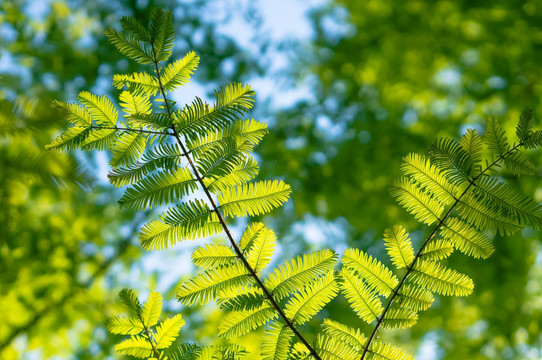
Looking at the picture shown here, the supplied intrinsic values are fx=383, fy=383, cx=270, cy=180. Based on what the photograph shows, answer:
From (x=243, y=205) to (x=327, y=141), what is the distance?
11.7 feet

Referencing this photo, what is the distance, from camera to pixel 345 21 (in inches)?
205

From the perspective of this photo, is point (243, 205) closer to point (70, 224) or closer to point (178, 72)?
point (178, 72)

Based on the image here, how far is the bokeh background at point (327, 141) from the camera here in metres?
3.52

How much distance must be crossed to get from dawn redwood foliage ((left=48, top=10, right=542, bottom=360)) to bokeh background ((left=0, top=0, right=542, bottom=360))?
241 centimetres

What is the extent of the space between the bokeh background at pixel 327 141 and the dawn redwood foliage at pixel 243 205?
2.41 meters

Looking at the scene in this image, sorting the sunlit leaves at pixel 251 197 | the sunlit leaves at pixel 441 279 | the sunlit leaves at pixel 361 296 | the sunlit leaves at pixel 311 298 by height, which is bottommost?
the sunlit leaves at pixel 441 279

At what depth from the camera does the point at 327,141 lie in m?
4.41

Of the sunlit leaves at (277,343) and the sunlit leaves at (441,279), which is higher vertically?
the sunlit leaves at (277,343)

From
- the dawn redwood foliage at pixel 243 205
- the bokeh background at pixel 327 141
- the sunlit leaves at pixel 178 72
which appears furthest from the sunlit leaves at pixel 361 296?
the bokeh background at pixel 327 141

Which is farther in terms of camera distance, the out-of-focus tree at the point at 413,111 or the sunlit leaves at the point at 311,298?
the out-of-focus tree at the point at 413,111

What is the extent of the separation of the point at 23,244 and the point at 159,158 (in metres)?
3.31

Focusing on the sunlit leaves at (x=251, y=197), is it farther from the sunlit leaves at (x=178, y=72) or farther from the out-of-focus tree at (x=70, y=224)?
the out-of-focus tree at (x=70, y=224)

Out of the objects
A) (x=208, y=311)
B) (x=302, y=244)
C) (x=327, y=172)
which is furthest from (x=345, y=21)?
(x=208, y=311)

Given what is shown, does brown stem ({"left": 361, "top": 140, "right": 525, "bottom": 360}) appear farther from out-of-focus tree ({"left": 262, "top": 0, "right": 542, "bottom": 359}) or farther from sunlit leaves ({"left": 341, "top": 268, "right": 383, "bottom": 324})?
out-of-focus tree ({"left": 262, "top": 0, "right": 542, "bottom": 359})
